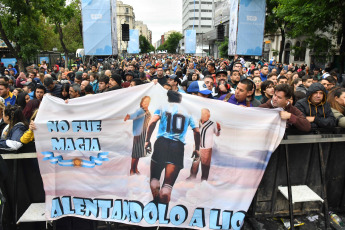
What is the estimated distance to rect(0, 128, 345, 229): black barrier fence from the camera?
10.8 ft

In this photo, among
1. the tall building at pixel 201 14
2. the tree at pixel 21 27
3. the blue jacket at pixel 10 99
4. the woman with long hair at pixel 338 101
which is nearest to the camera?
the woman with long hair at pixel 338 101

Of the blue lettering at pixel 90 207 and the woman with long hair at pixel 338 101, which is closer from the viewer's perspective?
the blue lettering at pixel 90 207

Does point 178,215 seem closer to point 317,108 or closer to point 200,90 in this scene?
point 200,90

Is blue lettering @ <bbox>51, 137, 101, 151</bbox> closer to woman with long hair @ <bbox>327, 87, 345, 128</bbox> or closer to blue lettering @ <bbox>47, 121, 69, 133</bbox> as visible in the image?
blue lettering @ <bbox>47, 121, 69, 133</bbox>

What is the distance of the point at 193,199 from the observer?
3.16m

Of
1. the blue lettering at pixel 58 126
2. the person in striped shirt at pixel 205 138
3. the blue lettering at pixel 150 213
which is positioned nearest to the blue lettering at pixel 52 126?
the blue lettering at pixel 58 126

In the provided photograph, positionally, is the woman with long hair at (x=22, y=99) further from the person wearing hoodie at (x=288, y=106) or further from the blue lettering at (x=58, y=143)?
the person wearing hoodie at (x=288, y=106)

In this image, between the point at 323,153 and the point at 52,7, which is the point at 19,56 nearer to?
the point at 52,7

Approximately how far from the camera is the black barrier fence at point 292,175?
129 inches

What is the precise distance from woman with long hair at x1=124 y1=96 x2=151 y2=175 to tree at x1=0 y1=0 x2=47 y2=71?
16.4m

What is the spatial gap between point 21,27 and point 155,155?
17.4 metres

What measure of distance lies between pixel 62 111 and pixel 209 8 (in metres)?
135

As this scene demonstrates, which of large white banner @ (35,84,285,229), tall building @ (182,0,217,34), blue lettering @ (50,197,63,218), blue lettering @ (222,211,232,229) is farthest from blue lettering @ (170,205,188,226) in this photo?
tall building @ (182,0,217,34)

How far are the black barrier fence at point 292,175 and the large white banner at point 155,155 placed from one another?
30 cm
